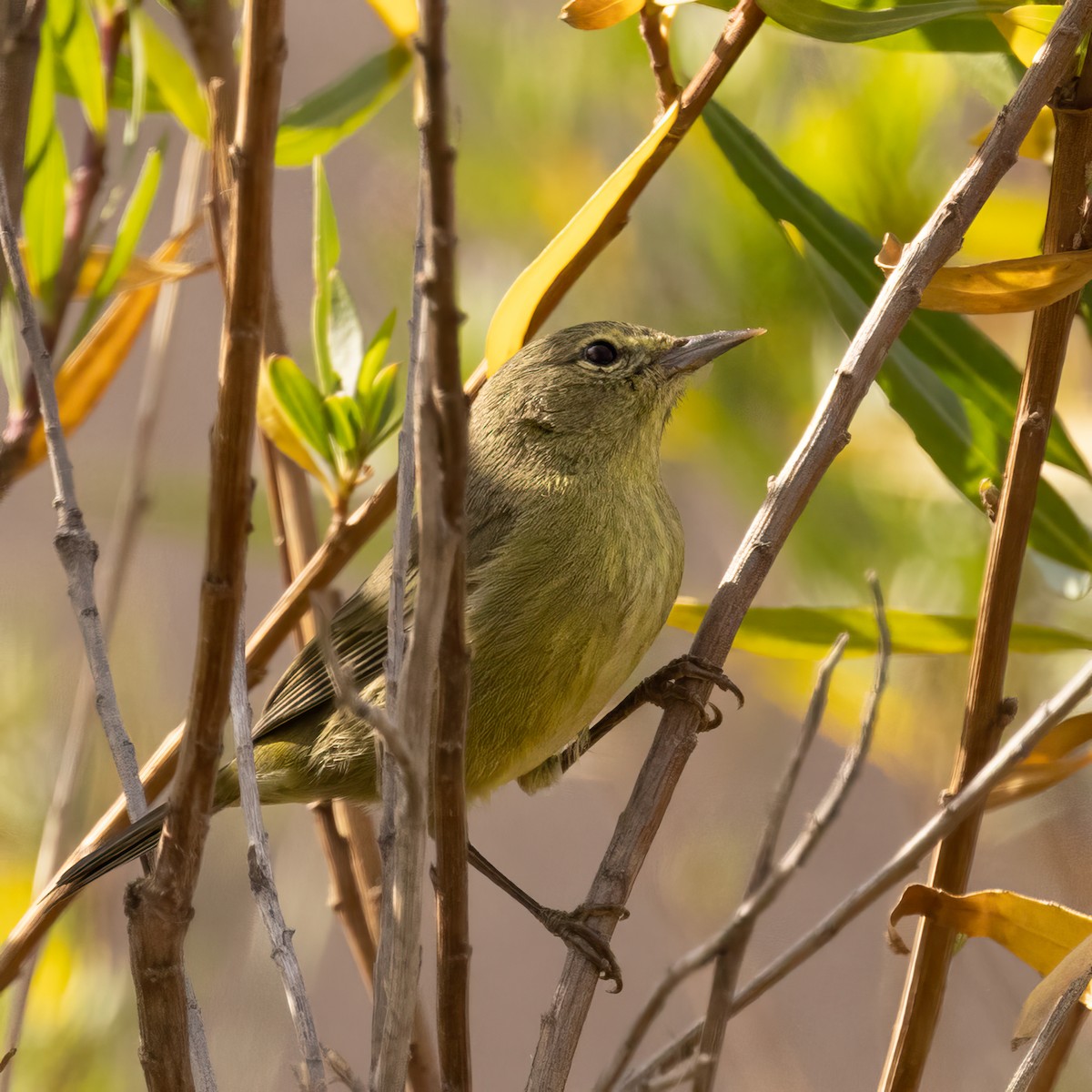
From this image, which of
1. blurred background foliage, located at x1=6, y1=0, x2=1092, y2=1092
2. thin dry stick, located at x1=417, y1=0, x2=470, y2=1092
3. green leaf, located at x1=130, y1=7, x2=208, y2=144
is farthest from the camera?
blurred background foliage, located at x1=6, y1=0, x2=1092, y2=1092

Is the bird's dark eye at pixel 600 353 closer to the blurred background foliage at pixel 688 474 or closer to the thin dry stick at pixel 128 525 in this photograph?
the blurred background foliage at pixel 688 474

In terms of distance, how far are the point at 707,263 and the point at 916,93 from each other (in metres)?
0.48

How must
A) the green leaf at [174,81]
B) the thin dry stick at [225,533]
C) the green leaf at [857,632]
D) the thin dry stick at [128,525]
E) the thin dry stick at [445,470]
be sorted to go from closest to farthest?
the thin dry stick at [445,470] < the thin dry stick at [225,533] < the green leaf at [857,632] < the thin dry stick at [128,525] < the green leaf at [174,81]

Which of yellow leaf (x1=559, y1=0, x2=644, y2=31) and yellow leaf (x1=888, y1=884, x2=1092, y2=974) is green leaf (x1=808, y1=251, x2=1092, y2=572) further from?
yellow leaf (x1=888, y1=884, x2=1092, y2=974)

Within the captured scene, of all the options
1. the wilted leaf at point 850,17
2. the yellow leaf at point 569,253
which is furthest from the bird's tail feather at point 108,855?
the wilted leaf at point 850,17

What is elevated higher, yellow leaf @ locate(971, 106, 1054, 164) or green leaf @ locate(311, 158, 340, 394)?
yellow leaf @ locate(971, 106, 1054, 164)

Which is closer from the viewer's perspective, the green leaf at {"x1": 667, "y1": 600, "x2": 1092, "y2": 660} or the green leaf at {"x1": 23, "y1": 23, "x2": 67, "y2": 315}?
the green leaf at {"x1": 667, "y1": 600, "x2": 1092, "y2": 660}

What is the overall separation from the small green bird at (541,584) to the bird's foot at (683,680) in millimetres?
72

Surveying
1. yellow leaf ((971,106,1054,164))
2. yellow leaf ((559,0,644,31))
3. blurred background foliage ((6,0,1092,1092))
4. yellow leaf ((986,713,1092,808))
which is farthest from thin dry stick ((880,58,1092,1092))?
yellow leaf ((559,0,644,31))

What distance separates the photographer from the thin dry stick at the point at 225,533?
102cm

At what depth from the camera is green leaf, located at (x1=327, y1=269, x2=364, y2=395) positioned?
7.09ft

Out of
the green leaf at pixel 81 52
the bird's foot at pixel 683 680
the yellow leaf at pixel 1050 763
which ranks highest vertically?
the green leaf at pixel 81 52

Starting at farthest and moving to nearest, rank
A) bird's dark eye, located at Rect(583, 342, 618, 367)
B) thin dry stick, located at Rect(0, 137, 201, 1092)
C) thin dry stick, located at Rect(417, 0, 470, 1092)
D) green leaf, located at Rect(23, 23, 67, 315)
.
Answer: bird's dark eye, located at Rect(583, 342, 618, 367), green leaf, located at Rect(23, 23, 67, 315), thin dry stick, located at Rect(0, 137, 201, 1092), thin dry stick, located at Rect(417, 0, 470, 1092)

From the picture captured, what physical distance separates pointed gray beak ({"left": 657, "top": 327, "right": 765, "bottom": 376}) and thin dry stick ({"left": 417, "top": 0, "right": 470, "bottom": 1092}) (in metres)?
1.26
